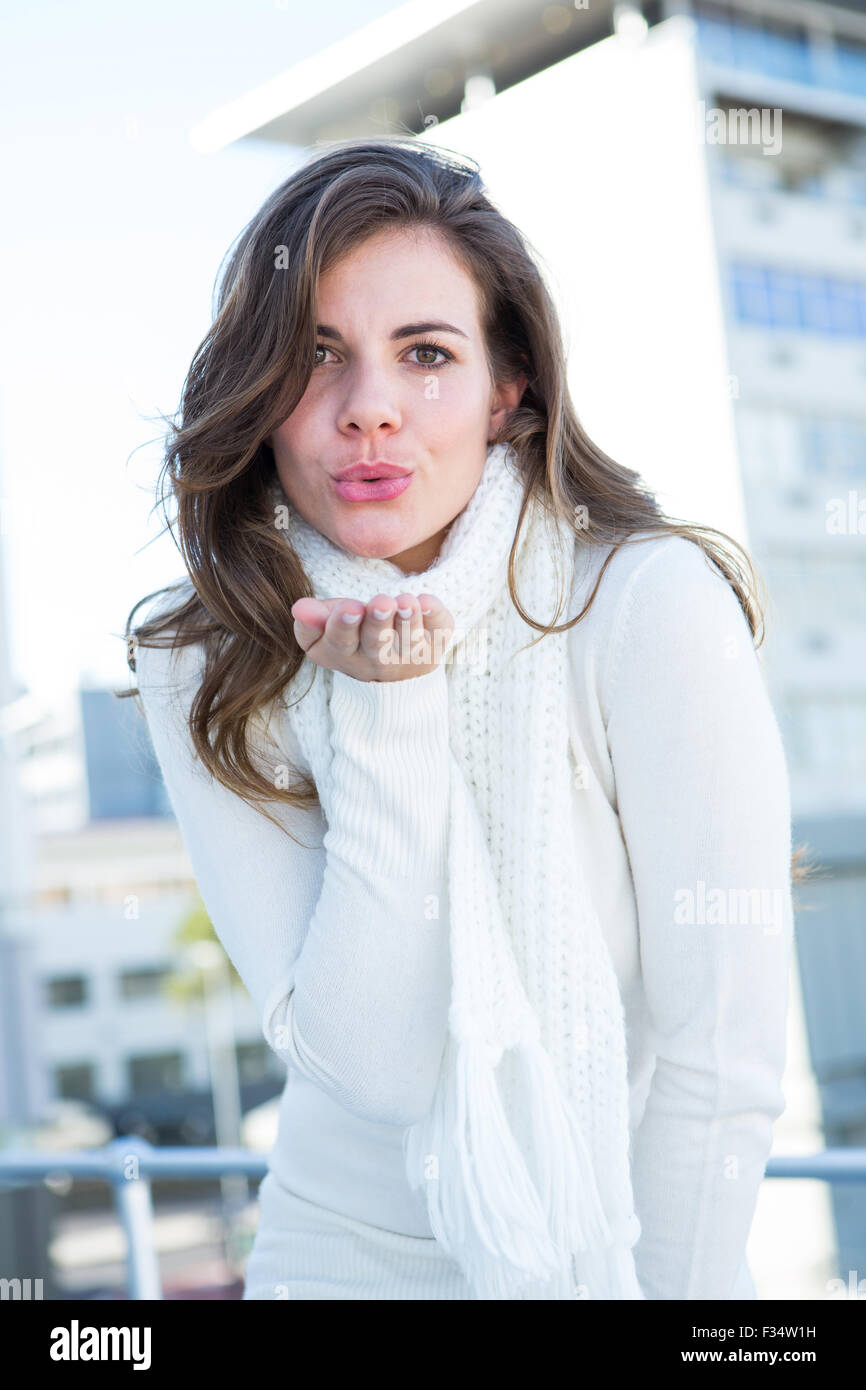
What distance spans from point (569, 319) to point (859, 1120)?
10.8m

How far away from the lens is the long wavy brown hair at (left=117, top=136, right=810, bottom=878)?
975mm

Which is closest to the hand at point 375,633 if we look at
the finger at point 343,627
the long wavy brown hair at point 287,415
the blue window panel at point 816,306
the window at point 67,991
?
the finger at point 343,627

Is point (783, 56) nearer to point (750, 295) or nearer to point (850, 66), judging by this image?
point (850, 66)

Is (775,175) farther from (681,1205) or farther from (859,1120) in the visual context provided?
(681,1205)

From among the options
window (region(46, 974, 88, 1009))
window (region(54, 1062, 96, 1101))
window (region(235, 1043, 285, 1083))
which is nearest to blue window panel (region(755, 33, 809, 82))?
window (region(235, 1043, 285, 1083))

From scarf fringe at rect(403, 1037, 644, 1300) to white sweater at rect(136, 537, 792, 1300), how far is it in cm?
3

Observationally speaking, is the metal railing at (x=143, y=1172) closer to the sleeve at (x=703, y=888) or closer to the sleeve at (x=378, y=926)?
the sleeve at (x=378, y=926)

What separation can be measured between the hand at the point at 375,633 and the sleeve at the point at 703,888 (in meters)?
0.15

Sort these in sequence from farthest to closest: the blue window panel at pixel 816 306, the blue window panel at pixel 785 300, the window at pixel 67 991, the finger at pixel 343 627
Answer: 1. the window at pixel 67 991
2. the blue window panel at pixel 816 306
3. the blue window panel at pixel 785 300
4. the finger at pixel 343 627

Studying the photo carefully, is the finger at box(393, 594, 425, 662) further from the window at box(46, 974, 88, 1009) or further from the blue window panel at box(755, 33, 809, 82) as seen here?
the window at box(46, 974, 88, 1009)

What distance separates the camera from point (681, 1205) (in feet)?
3.00

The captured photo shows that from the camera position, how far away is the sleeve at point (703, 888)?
35.1 inches

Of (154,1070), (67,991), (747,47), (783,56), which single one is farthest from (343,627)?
(67,991)

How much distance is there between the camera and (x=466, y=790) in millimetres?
995
